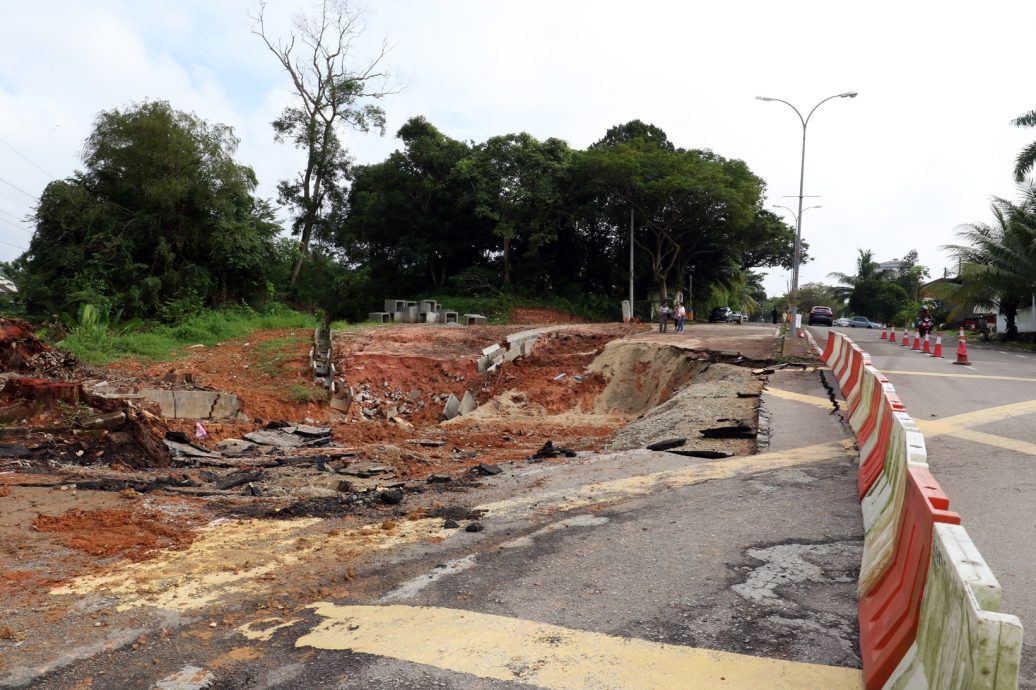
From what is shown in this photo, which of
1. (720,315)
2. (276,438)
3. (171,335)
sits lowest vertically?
(276,438)

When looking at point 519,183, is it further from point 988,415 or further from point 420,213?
point 988,415

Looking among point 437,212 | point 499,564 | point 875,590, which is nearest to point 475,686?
point 499,564

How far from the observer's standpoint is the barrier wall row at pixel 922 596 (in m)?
2.40

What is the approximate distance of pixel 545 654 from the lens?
13.5 ft

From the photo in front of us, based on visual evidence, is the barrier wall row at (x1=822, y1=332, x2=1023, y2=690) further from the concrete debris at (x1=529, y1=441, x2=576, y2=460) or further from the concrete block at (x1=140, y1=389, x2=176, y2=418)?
the concrete block at (x1=140, y1=389, x2=176, y2=418)

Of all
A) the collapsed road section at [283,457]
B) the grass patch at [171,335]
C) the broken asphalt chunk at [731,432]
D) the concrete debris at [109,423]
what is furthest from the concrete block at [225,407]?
the broken asphalt chunk at [731,432]

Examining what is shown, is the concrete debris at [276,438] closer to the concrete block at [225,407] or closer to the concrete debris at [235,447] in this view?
the concrete debris at [235,447]

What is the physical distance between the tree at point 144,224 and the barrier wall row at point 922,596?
25840 mm

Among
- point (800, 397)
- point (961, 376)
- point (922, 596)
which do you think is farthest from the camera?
point (961, 376)

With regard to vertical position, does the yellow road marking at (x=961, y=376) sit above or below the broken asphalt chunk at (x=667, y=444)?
above

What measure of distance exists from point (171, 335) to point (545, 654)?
21917mm

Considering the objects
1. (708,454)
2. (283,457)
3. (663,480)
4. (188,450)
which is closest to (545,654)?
(663,480)

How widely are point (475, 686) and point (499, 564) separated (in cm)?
182

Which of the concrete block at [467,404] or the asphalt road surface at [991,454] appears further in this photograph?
the concrete block at [467,404]
